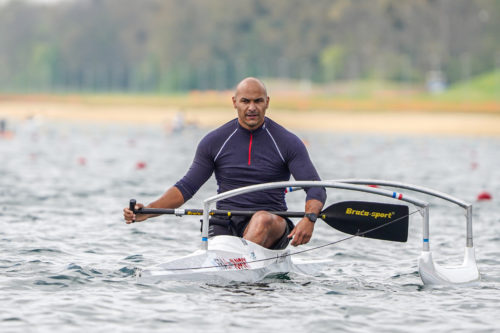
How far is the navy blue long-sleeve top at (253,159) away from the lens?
877 cm

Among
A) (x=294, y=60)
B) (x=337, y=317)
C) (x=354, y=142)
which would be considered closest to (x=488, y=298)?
Answer: (x=337, y=317)

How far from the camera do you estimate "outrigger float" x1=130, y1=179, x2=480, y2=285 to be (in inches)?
334

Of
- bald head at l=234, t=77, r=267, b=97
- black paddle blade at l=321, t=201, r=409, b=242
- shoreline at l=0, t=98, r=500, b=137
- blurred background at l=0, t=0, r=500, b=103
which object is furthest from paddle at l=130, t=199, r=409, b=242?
blurred background at l=0, t=0, r=500, b=103

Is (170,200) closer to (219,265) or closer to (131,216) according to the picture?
(131,216)

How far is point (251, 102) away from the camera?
8.68 metres

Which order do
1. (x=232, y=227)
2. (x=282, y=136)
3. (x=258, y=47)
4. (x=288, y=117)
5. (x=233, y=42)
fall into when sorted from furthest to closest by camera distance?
(x=233, y=42)
(x=258, y=47)
(x=288, y=117)
(x=232, y=227)
(x=282, y=136)

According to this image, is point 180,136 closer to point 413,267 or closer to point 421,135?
point 421,135

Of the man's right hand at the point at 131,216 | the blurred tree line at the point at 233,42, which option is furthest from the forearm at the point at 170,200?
the blurred tree line at the point at 233,42

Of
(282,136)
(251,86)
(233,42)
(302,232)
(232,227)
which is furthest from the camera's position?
(233,42)

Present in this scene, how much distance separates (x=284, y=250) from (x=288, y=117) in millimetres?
59035

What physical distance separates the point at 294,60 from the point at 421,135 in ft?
174

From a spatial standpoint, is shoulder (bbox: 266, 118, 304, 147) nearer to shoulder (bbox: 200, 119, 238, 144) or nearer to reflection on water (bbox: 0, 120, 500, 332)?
shoulder (bbox: 200, 119, 238, 144)

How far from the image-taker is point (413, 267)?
10445 millimetres

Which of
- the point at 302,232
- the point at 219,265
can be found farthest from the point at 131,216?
the point at 302,232
